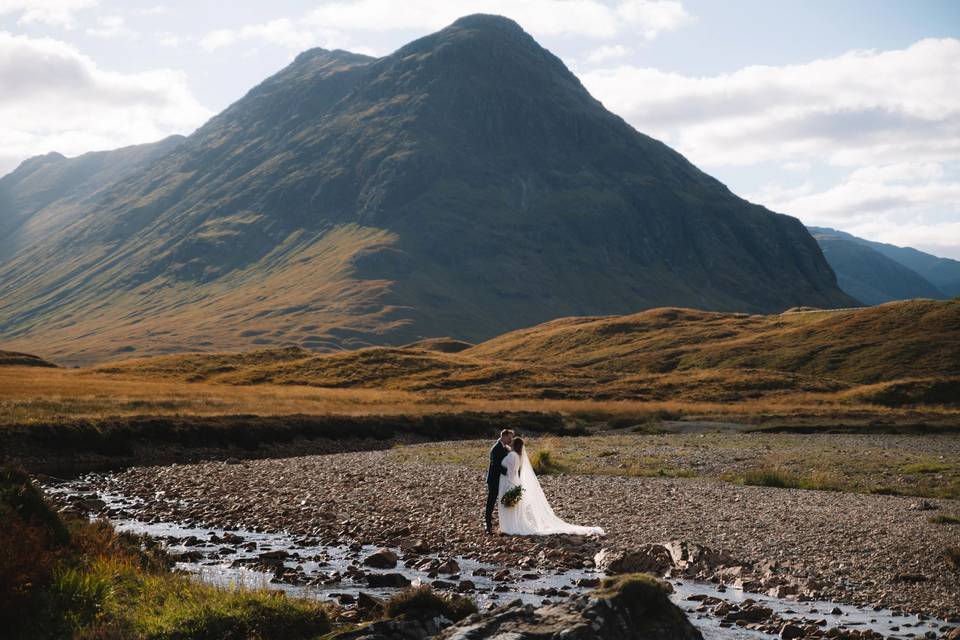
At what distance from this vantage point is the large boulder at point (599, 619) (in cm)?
1275

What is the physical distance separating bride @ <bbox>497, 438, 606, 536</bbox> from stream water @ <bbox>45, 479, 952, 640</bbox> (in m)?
3.26

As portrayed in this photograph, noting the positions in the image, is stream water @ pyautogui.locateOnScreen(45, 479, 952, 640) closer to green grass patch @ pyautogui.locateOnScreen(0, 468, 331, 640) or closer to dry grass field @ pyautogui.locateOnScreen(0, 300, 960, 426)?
green grass patch @ pyautogui.locateOnScreen(0, 468, 331, 640)

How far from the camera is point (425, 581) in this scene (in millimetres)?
21047

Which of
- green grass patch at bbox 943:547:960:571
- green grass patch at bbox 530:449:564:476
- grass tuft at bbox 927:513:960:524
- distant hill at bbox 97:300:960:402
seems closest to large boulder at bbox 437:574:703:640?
green grass patch at bbox 943:547:960:571

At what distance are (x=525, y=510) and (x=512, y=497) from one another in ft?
1.99

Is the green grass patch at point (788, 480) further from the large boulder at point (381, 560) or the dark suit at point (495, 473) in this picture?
the large boulder at point (381, 560)

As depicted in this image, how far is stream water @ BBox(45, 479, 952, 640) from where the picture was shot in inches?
695

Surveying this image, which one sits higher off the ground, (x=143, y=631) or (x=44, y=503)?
(x=44, y=503)

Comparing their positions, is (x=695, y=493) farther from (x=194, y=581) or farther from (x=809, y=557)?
(x=194, y=581)

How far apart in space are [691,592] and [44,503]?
1421 cm

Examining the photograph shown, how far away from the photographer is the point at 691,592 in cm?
2028

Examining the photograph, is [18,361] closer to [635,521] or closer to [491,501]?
[491,501]

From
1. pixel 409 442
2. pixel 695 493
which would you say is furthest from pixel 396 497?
pixel 409 442

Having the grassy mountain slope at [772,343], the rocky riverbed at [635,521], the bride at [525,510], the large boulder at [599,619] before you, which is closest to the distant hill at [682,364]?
the grassy mountain slope at [772,343]
